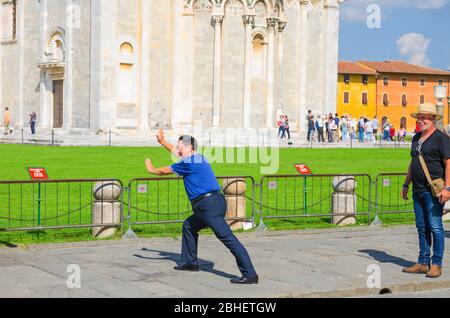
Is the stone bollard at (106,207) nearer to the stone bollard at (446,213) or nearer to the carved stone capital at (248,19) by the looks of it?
the stone bollard at (446,213)

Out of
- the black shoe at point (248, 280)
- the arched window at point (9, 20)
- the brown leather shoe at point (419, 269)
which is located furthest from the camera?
the arched window at point (9, 20)

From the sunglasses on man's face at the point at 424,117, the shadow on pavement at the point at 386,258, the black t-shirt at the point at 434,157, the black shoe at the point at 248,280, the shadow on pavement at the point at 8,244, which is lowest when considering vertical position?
the shadow on pavement at the point at 386,258

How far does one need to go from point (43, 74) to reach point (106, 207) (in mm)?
31171

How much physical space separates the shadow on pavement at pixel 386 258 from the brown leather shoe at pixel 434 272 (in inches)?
37.6

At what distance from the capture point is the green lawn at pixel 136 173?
46.2ft

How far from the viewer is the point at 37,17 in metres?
43.0

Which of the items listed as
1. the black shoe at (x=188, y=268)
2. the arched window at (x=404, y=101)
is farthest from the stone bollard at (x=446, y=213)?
the arched window at (x=404, y=101)

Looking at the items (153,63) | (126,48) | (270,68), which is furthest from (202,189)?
(270,68)

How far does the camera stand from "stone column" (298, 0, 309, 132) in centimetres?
4641

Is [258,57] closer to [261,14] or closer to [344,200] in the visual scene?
[261,14]

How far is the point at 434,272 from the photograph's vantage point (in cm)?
988

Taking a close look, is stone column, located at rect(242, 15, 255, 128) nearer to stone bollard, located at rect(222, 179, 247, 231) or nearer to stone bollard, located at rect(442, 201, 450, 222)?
stone bollard, located at rect(442, 201, 450, 222)

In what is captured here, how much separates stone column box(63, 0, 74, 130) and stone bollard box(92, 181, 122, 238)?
27888 mm
